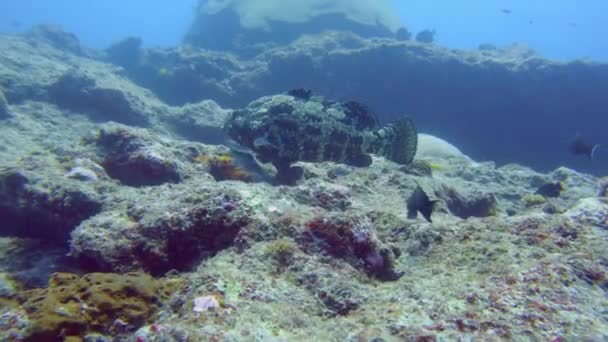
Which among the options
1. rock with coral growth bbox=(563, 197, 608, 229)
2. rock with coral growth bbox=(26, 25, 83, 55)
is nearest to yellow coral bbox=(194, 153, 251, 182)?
rock with coral growth bbox=(563, 197, 608, 229)

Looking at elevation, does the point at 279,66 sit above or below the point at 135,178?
above

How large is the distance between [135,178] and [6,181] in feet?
4.62

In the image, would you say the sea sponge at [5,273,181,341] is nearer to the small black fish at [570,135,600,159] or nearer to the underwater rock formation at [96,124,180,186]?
the underwater rock formation at [96,124,180,186]

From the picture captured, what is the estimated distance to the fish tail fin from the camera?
6203 millimetres

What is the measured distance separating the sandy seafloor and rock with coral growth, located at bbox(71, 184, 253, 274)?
1 centimetres

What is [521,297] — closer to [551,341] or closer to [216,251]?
[551,341]

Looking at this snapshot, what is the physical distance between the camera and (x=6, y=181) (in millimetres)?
4477

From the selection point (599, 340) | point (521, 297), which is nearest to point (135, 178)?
point (521, 297)

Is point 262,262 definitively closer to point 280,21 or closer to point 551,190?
point 551,190

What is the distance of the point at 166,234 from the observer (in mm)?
3281

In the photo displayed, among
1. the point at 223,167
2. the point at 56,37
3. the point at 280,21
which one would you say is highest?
the point at 280,21

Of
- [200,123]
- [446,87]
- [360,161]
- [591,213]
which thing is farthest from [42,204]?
[446,87]

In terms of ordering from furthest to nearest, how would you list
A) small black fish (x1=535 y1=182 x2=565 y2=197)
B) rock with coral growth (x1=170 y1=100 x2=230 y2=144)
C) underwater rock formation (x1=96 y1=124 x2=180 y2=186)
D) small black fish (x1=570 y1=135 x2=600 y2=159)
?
rock with coral growth (x1=170 y1=100 x2=230 y2=144), small black fish (x1=570 y1=135 x2=600 y2=159), small black fish (x1=535 y1=182 x2=565 y2=197), underwater rock formation (x1=96 y1=124 x2=180 y2=186)

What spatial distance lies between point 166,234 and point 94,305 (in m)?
0.91
